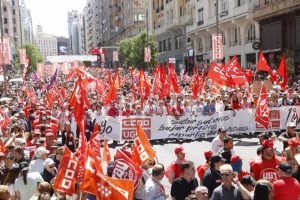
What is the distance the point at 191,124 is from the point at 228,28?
29.3 metres

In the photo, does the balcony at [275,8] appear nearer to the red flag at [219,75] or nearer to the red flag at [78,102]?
the red flag at [219,75]

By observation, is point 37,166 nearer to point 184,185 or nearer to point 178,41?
point 184,185

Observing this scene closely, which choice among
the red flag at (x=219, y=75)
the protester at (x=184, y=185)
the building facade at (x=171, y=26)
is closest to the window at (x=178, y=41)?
the building facade at (x=171, y=26)

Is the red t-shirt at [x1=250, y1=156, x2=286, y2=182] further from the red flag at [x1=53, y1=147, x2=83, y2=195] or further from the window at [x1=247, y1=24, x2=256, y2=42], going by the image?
the window at [x1=247, y1=24, x2=256, y2=42]

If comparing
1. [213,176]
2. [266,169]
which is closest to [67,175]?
[213,176]

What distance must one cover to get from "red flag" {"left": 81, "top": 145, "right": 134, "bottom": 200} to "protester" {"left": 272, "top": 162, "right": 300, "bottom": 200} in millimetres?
1800

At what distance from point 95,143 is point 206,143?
26.6 ft

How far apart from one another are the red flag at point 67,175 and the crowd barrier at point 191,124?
921 cm

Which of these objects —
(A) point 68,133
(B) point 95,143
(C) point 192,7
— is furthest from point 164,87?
(C) point 192,7

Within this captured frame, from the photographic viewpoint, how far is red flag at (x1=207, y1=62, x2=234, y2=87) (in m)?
19.7

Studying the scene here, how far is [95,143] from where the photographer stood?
26.8 feet

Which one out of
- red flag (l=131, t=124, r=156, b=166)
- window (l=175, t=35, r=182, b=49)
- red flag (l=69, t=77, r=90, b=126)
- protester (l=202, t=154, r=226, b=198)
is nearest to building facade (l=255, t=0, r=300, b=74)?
red flag (l=69, t=77, r=90, b=126)

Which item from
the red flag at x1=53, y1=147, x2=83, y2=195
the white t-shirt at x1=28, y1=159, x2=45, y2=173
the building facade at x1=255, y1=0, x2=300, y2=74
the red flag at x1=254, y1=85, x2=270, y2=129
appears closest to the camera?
the red flag at x1=53, y1=147, x2=83, y2=195

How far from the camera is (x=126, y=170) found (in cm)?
709
